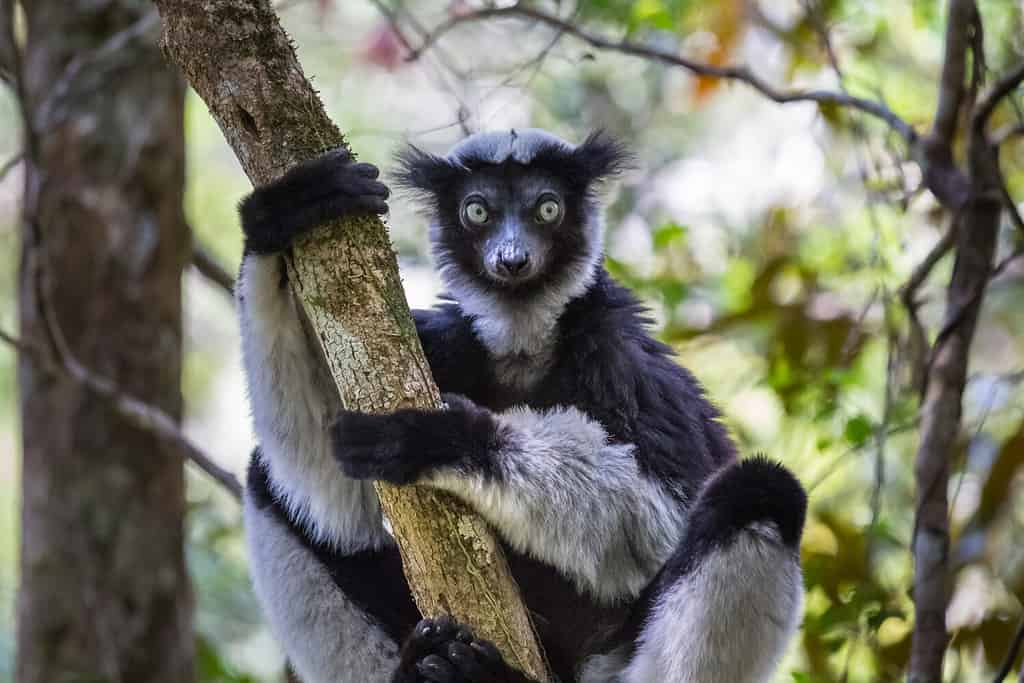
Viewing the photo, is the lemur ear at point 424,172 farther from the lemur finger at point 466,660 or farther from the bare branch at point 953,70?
the lemur finger at point 466,660

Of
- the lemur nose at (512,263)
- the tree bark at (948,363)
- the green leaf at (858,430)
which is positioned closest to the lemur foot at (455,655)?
the lemur nose at (512,263)

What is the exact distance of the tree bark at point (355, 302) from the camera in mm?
3025

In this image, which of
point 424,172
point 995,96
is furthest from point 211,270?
point 995,96

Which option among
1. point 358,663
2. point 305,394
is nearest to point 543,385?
point 305,394

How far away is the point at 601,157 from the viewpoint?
4.91 meters

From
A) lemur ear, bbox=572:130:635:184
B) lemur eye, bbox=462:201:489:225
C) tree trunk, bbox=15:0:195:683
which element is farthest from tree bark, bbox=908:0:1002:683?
tree trunk, bbox=15:0:195:683

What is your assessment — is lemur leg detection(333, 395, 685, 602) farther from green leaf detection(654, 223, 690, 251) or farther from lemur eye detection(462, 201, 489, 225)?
green leaf detection(654, 223, 690, 251)

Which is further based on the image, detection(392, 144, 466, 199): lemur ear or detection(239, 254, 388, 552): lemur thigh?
detection(392, 144, 466, 199): lemur ear

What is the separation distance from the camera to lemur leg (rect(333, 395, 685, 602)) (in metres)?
3.19

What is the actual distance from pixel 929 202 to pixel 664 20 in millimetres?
1765

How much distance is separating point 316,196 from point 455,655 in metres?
1.28

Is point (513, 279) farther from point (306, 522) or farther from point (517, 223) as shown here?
point (306, 522)

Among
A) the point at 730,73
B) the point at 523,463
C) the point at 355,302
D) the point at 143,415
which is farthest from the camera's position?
the point at 143,415

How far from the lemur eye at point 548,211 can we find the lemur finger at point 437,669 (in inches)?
71.8
